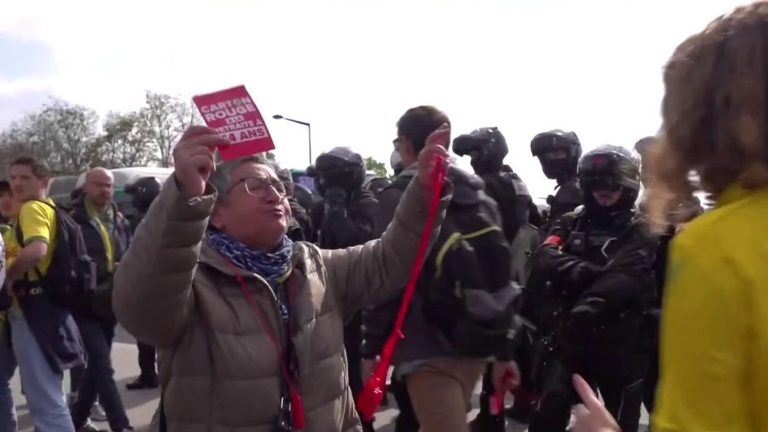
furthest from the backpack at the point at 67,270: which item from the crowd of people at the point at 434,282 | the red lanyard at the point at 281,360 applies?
the red lanyard at the point at 281,360

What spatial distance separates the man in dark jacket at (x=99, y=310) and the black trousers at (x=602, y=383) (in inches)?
113

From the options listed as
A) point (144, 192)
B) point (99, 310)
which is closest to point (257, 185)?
point (99, 310)

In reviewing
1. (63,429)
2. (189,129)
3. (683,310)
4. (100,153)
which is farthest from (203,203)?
(100,153)

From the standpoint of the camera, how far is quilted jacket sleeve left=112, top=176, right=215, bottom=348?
2.45 meters

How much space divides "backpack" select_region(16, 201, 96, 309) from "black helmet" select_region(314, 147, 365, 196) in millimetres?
1657

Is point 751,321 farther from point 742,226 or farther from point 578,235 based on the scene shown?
point 578,235

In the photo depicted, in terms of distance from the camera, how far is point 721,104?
1.41 metres

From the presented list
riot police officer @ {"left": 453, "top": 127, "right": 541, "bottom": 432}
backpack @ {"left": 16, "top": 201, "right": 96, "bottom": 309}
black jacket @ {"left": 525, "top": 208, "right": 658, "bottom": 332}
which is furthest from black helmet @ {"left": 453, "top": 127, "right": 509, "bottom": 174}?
backpack @ {"left": 16, "top": 201, "right": 96, "bottom": 309}

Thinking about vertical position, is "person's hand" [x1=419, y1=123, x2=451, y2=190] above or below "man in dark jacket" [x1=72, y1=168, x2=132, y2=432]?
above

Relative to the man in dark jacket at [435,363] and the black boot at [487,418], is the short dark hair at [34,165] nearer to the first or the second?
the man in dark jacket at [435,363]

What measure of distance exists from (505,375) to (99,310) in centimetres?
299

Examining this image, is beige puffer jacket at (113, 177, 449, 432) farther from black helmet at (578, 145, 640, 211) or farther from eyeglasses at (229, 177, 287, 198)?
black helmet at (578, 145, 640, 211)

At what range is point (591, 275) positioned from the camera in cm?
436

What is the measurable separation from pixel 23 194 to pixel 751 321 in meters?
5.23
